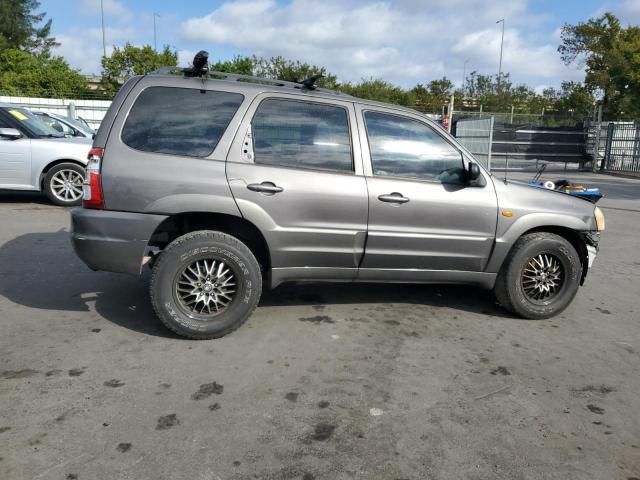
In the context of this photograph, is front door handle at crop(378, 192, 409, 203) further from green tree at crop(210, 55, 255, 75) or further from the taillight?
green tree at crop(210, 55, 255, 75)

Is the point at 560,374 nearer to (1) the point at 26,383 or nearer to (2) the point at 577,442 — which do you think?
(2) the point at 577,442

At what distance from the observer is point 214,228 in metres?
4.35

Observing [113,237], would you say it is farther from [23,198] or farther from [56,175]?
[23,198]

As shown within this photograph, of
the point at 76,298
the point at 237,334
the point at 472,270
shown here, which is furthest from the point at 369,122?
the point at 76,298

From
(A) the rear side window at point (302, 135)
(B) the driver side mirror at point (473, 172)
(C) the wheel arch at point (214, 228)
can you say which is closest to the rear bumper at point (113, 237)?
(C) the wheel arch at point (214, 228)

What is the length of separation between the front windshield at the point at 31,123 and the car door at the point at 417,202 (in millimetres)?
7208

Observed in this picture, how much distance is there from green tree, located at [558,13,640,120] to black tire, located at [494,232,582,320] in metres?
26.4

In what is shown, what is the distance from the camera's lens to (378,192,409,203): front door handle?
429 cm

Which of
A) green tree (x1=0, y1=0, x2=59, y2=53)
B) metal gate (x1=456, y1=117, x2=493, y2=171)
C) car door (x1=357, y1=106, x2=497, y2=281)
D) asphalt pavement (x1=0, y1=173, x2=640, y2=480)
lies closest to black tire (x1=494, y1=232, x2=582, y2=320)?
asphalt pavement (x1=0, y1=173, x2=640, y2=480)

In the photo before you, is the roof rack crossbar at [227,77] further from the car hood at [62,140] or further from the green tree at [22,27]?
the green tree at [22,27]

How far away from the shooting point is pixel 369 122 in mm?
4406

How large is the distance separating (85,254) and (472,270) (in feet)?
10.2

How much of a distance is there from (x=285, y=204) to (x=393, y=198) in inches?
34.3

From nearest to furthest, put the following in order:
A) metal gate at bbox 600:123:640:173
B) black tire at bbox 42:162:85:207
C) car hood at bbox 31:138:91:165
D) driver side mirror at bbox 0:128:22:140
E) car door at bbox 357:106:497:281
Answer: car door at bbox 357:106:497:281 < driver side mirror at bbox 0:128:22:140 < car hood at bbox 31:138:91:165 < black tire at bbox 42:162:85:207 < metal gate at bbox 600:123:640:173
